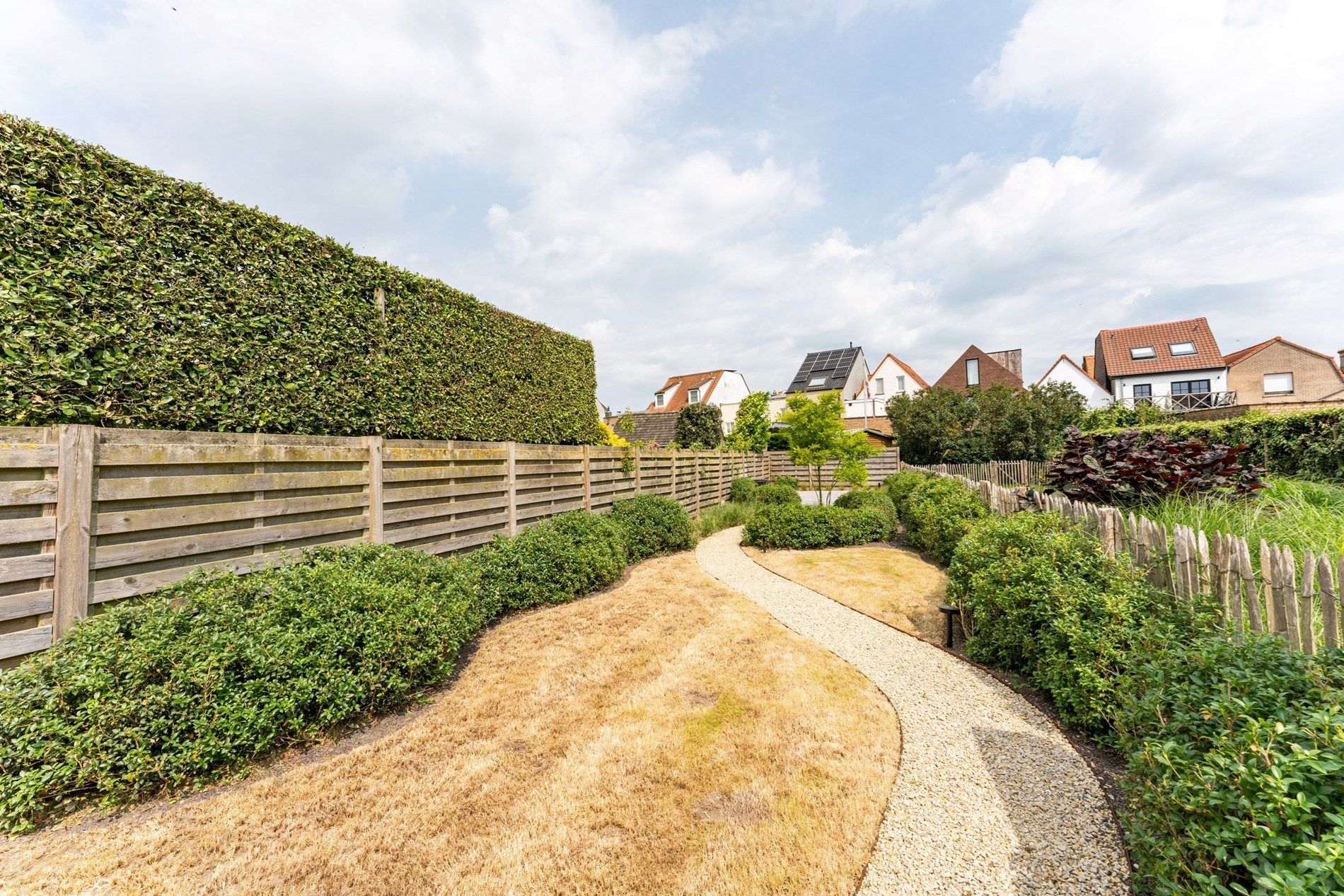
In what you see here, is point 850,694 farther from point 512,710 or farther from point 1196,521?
point 1196,521

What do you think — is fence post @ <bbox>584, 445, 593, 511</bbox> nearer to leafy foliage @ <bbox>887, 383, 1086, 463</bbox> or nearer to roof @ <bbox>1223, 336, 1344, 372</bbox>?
leafy foliage @ <bbox>887, 383, 1086, 463</bbox>

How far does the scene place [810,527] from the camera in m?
11.2

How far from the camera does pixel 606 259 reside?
478 inches

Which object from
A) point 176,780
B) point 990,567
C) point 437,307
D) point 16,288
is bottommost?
point 176,780

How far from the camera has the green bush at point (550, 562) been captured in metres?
6.36

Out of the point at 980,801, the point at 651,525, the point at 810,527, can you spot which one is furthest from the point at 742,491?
the point at 980,801

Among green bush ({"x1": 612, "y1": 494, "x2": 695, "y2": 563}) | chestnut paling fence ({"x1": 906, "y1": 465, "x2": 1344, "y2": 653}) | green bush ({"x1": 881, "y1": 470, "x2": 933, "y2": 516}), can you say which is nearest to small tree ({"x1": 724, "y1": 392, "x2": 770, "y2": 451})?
green bush ({"x1": 881, "y1": 470, "x2": 933, "y2": 516})

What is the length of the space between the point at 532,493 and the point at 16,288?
5489 millimetres

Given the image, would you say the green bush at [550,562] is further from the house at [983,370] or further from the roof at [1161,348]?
the roof at [1161,348]

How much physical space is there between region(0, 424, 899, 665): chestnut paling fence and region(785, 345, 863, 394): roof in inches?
1573

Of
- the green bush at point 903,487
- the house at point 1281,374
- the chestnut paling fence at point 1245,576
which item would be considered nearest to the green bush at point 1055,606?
the chestnut paling fence at point 1245,576

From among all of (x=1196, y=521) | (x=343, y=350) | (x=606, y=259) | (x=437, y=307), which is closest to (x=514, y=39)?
(x=437, y=307)

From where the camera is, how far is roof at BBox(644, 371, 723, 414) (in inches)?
1726

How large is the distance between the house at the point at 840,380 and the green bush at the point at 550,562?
36.8m
